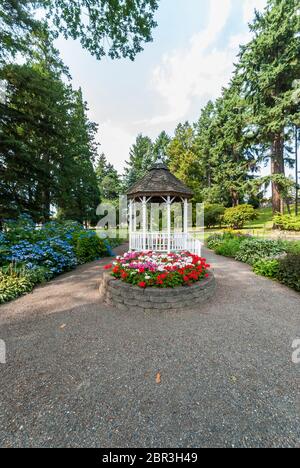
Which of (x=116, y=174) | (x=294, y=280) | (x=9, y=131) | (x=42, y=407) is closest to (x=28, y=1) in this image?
(x=9, y=131)

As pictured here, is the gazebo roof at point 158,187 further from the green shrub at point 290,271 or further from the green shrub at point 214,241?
the green shrub at point 214,241

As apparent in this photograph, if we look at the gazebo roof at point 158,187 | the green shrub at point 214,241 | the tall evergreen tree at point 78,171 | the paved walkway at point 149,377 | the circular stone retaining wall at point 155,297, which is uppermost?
the tall evergreen tree at point 78,171

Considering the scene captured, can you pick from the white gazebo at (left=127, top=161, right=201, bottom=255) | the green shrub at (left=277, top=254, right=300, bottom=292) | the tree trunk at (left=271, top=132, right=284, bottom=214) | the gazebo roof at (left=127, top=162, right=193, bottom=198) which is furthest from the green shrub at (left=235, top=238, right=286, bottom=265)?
the tree trunk at (left=271, top=132, right=284, bottom=214)

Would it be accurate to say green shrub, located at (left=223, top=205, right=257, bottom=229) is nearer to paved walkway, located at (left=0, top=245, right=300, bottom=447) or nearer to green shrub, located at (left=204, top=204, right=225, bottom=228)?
green shrub, located at (left=204, top=204, right=225, bottom=228)

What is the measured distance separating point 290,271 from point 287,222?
44.8ft

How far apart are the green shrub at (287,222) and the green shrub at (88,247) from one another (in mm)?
15585

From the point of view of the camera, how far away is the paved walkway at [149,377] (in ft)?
5.38

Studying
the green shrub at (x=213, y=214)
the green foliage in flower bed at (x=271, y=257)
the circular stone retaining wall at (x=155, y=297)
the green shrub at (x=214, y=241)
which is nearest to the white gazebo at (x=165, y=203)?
the green foliage in flower bed at (x=271, y=257)

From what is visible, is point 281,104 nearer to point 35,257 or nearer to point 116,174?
point 35,257

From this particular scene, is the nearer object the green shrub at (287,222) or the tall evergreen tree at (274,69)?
the tall evergreen tree at (274,69)

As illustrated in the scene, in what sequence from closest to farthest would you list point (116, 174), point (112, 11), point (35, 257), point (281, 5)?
1. point (112, 11)
2. point (35, 257)
3. point (281, 5)
4. point (116, 174)

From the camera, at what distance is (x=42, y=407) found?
1.88 meters

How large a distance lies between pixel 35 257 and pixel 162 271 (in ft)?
13.8

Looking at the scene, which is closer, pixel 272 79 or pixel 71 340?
pixel 71 340
